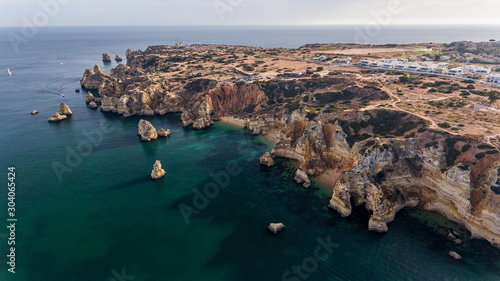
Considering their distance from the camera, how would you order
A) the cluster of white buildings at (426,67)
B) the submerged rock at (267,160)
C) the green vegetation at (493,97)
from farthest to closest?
the cluster of white buildings at (426,67)
the green vegetation at (493,97)
the submerged rock at (267,160)

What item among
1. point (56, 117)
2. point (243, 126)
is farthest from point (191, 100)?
point (56, 117)

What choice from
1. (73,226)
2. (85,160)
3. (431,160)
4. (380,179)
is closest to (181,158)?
(85,160)

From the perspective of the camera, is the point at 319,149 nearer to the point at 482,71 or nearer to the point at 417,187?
the point at 417,187

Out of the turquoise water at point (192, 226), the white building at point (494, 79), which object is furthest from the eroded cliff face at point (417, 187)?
the white building at point (494, 79)

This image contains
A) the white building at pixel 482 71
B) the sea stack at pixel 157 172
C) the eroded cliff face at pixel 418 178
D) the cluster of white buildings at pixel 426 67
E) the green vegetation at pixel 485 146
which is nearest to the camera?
the eroded cliff face at pixel 418 178

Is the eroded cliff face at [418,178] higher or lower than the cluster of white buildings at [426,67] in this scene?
lower

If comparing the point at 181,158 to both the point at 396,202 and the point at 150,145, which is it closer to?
the point at 150,145

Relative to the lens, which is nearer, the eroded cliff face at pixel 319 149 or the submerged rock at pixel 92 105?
the eroded cliff face at pixel 319 149

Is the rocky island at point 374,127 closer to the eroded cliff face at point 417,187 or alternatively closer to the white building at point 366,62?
the eroded cliff face at point 417,187
